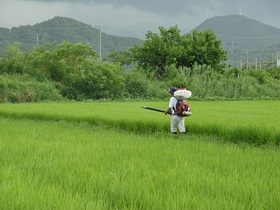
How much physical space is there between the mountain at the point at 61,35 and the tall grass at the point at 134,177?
52899 mm

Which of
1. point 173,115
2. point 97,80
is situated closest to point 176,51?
point 97,80

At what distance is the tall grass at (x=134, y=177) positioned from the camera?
7.42 feet

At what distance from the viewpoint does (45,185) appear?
267 cm

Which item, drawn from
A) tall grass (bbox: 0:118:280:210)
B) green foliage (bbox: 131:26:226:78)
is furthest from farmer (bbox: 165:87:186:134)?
green foliage (bbox: 131:26:226:78)

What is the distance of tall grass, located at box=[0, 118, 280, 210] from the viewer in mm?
2262

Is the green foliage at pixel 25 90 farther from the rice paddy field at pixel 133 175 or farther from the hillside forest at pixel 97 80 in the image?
the rice paddy field at pixel 133 175

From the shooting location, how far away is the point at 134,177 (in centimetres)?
290

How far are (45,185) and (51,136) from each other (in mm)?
3269

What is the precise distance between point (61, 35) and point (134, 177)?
6449 cm

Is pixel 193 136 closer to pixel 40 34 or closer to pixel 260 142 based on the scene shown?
pixel 260 142

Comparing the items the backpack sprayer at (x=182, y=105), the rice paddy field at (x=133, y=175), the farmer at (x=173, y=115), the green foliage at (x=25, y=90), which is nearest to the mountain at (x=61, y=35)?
the green foliage at (x=25, y=90)

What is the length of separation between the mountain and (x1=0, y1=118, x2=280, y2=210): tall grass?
5290cm

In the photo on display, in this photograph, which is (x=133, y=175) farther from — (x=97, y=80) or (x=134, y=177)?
(x=97, y=80)

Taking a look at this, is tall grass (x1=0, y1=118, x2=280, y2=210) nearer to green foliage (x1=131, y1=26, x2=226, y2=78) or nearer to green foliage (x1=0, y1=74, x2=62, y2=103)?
green foliage (x1=0, y1=74, x2=62, y2=103)
